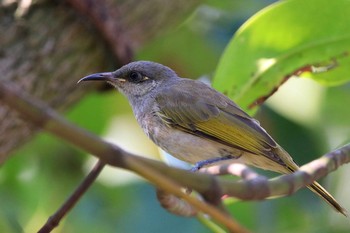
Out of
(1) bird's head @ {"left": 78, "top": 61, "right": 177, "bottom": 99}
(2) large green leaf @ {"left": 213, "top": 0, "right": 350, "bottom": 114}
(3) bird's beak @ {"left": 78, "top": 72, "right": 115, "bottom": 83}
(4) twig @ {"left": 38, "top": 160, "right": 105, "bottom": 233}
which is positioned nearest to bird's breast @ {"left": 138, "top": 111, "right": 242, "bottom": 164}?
(2) large green leaf @ {"left": 213, "top": 0, "right": 350, "bottom": 114}

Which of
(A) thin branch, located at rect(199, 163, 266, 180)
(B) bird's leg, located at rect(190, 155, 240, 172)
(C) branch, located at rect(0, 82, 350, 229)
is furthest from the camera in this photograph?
(B) bird's leg, located at rect(190, 155, 240, 172)

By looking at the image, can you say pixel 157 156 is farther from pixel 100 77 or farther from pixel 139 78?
pixel 100 77

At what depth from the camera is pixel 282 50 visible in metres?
3.21

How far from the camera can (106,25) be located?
11.5ft

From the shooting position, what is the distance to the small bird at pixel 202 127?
2932 millimetres

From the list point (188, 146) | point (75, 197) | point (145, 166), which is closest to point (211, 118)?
point (188, 146)

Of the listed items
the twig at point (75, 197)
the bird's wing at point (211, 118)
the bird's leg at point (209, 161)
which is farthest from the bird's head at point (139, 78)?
the twig at point (75, 197)

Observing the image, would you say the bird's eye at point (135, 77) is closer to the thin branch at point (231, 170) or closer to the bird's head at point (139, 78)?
the bird's head at point (139, 78)

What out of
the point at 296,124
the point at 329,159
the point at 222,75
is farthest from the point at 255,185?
the point at 296,124

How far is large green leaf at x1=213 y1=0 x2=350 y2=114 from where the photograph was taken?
10.2 feet

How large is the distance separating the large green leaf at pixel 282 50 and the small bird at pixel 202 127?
0.11m

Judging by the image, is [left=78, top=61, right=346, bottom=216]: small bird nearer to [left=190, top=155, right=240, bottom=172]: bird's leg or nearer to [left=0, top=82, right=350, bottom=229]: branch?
[left=190, top=155, right=240, bottom=172]: bird's leg

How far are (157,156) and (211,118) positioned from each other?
142cm

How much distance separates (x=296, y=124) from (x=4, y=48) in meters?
1.88
